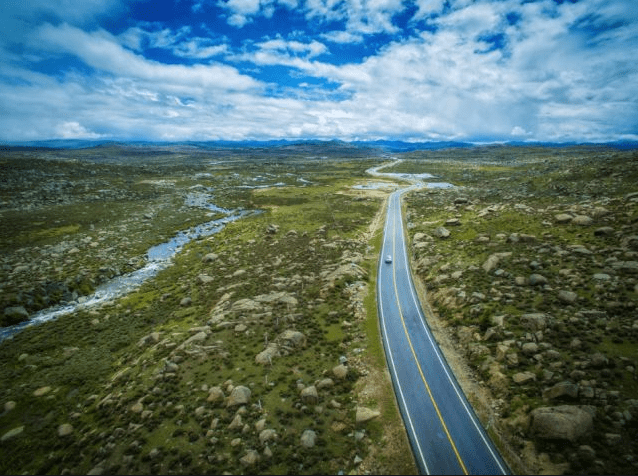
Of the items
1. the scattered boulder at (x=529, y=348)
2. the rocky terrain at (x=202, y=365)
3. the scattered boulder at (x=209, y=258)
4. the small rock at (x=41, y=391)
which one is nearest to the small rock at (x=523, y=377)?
Answer: the scattered boulder at (x=529, y=348)

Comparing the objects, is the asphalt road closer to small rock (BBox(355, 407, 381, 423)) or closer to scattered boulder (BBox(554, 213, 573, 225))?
small rock (BBox(355, 407, 381, 423))

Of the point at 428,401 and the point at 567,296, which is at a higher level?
the point at 567,296

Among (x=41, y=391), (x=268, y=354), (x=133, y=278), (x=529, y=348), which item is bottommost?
(x=41, y=391)

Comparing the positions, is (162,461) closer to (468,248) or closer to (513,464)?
(513,464)

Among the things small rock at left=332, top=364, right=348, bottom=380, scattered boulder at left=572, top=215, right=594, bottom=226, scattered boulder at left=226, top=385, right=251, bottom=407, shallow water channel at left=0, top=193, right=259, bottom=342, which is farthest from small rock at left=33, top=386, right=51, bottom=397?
scattered boulder at left=572, top=215, right=594, bottom=226

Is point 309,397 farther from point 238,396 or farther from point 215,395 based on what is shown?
point 215,395

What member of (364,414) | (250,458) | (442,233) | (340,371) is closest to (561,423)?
(364,414)

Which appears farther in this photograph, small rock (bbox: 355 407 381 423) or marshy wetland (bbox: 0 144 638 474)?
small rock (bbox: 355 407 381 423)
